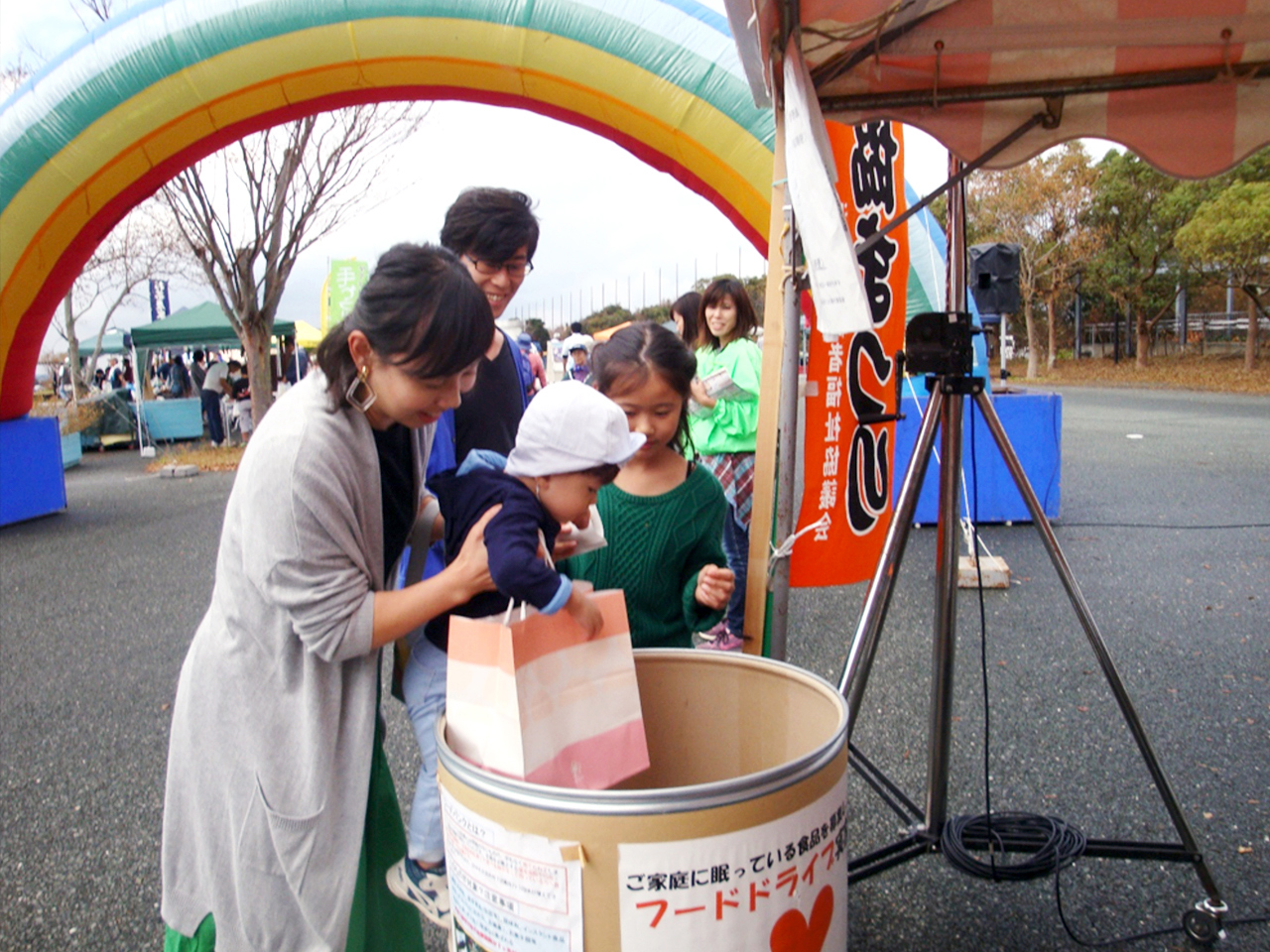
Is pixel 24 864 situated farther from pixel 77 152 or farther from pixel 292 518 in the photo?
pixel 77 152

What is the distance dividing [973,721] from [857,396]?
1.42 m

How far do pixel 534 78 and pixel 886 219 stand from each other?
2737 mm

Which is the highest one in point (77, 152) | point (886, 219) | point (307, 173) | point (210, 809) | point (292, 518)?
point (307, 173)

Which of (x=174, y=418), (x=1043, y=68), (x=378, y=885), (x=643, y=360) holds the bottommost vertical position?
(x=378, y=885)

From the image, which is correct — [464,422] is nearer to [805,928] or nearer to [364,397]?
[364,397]

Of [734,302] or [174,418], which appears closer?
[734,302]

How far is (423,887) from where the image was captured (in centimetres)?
158

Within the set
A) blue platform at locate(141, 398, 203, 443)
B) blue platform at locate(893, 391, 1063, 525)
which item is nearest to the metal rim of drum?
blue platform at locate(893, 391, 1063, 525)

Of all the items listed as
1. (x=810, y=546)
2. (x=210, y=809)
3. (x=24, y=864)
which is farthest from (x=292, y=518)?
(x=24, y=864)

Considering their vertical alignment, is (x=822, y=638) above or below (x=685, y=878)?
below

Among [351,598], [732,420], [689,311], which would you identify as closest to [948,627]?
[351,598]

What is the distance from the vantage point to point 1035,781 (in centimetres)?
284

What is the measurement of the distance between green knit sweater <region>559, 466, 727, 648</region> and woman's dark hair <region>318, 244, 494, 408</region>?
0.66 meters

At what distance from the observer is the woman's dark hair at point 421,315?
4.17 ft
